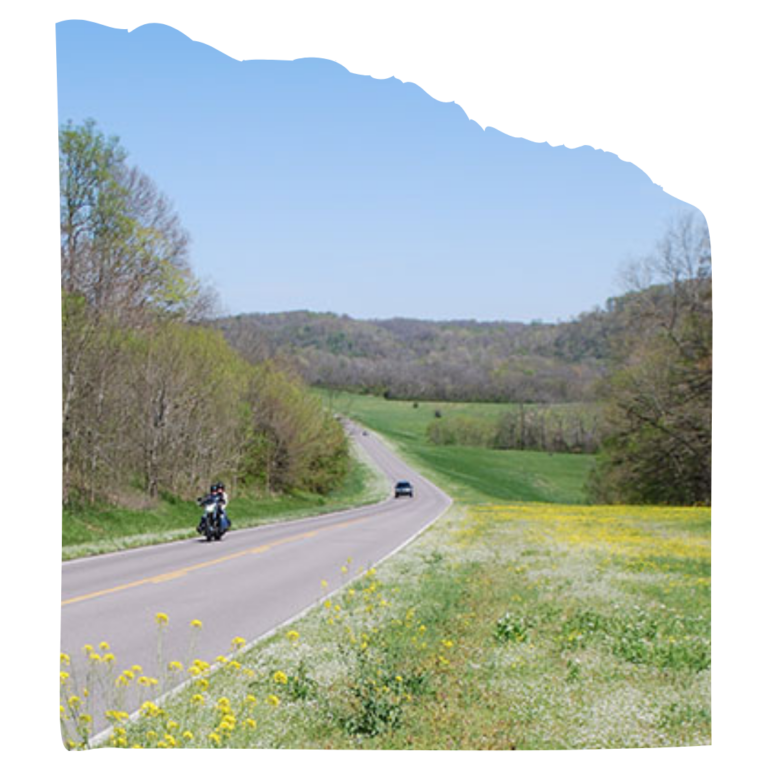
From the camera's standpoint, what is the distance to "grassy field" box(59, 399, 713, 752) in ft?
19.9

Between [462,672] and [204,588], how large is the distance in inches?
320

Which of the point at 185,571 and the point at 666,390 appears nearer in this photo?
the point at 185,571

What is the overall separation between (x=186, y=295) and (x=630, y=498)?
3018 cm

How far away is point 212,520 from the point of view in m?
25.8

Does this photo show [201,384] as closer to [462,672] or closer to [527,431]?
[462,672]

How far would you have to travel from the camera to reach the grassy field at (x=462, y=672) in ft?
19.9

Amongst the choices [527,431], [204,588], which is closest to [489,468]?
[527,431]

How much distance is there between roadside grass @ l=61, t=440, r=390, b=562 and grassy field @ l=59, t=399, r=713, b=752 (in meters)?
8.21

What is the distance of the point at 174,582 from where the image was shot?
16.3 metres

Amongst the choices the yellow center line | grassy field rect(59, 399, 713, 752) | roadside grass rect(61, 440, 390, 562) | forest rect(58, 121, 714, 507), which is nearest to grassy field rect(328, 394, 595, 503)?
forest rect(58, 121, 714, 507)

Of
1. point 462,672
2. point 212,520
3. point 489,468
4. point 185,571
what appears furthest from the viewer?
point 489,468

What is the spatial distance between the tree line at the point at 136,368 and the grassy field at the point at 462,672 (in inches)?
505

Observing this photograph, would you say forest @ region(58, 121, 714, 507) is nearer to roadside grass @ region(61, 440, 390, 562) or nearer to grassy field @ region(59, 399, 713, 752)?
A: roadside grass @ region(61, 440, 390, 562)
